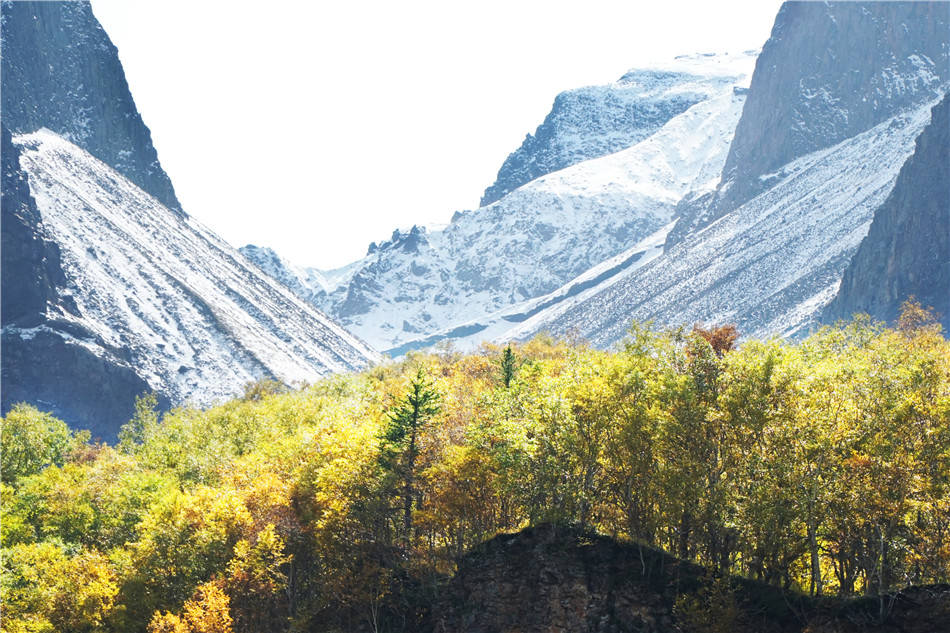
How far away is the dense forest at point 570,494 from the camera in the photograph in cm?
3147

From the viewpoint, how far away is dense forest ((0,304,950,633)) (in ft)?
103

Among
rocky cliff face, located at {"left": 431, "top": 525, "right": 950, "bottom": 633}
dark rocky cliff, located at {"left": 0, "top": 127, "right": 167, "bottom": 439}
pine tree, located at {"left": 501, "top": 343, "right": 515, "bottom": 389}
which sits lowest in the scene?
rocky cliff face, located at {"left": 431, "top": 525, "right": 950, "bottom": 633}

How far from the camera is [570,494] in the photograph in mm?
39688

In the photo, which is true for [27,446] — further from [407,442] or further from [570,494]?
[570,494]

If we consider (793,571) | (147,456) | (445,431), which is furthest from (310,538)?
(147,456)

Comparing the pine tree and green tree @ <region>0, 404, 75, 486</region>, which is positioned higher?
the pine tree

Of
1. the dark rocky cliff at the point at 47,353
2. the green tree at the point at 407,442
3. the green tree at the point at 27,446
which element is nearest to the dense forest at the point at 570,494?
the green tree at the point at 407,442

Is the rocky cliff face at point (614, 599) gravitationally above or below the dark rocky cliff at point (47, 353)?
below

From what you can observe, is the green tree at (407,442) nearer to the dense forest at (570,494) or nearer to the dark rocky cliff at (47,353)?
the dense forest at (570,494)

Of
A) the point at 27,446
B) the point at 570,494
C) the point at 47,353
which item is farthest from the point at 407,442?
the point at 47,353

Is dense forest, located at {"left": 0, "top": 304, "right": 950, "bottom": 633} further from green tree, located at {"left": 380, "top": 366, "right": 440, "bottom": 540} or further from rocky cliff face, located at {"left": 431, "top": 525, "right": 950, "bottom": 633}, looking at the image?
rocky cliff face, located at {"left": 431, "top": 525, "right": 950, "bottom": 633}

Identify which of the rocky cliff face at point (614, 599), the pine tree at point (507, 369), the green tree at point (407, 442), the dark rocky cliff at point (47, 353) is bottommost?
the rocky cliff face at point (614, 599)

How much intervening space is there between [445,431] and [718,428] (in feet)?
59.1

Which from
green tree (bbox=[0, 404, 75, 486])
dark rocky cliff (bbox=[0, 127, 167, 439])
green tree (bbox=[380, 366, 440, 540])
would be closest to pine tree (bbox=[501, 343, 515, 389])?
green tree (bbox=[380, 366, 440, 540])
